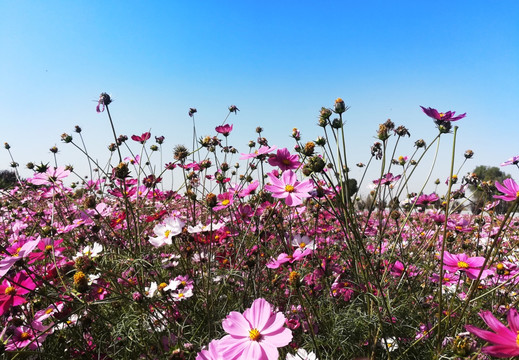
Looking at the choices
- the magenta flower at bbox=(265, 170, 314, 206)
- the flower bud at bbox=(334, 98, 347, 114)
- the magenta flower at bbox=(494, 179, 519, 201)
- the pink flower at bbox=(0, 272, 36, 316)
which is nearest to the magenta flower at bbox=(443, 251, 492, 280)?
the magenta flower at bbox=(494, 179, 519, 201)

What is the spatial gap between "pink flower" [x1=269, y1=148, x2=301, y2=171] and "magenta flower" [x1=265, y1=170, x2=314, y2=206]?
3cm

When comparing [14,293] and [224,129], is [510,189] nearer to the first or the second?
[14,293]

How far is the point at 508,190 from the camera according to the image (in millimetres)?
690

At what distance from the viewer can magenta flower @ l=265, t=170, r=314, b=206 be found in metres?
0.84

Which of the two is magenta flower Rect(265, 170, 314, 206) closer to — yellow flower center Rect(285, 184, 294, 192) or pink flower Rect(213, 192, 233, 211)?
yellow flower center Rect(285, 184, 294, 192)

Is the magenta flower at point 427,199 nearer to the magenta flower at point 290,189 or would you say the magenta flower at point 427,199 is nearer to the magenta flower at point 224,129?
the magenta flower at point 290,189

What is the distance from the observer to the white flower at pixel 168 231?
0.97 metres

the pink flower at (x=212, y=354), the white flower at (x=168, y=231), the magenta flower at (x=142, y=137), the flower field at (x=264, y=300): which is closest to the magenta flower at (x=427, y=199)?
the flower field at (x=264, y=300)

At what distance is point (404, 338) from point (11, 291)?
1.20 m

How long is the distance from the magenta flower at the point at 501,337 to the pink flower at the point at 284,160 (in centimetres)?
59

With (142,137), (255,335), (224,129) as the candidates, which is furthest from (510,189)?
(142,137)

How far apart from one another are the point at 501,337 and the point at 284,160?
2.15ft

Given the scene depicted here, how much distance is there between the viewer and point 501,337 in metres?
0.46

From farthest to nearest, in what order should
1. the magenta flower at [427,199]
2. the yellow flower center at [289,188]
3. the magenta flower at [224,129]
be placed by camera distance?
the magenta flower at [224,129] < the magenta flower at [427,199] < the yellow flower center at [289,188]
